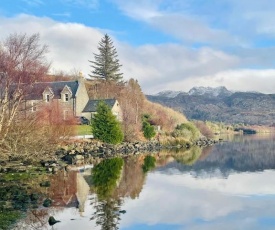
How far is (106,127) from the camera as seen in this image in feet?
169

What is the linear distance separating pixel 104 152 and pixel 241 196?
89.6 ft

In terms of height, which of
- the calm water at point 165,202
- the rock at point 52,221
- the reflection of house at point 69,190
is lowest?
the calm water at point 165,202

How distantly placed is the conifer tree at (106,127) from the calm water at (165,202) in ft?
61.5

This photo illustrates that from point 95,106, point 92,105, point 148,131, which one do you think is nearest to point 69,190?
point 148,131

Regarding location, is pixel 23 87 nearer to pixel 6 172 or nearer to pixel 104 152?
pixel 6 172

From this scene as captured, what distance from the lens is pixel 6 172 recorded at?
26.9 meters

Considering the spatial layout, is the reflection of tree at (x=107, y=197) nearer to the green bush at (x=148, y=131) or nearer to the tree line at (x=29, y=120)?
the tree line at (x=29, y=120)

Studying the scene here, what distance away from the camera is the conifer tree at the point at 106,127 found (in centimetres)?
5141

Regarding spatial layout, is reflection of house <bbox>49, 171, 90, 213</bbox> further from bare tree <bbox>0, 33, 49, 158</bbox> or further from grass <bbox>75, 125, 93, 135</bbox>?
grass <bbox>75, 125, 93, 135</bbox>

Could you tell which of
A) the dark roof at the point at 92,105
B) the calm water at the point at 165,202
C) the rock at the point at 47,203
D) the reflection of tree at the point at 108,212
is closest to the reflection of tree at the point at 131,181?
the calm water at the point at 165,202

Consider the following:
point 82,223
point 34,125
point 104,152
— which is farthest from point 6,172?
point 104,152

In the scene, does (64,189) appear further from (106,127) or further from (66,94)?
(66,94)

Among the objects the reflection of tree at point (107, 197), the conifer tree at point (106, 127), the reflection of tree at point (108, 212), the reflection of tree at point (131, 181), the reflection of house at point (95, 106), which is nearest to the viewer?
the reflection of tree at point (108, 212)

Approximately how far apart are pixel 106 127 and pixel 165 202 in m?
31.9
